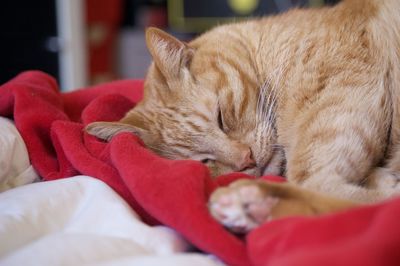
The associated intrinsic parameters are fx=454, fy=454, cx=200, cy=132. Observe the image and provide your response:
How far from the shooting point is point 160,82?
1463 millimetres

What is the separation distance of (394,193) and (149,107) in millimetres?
767

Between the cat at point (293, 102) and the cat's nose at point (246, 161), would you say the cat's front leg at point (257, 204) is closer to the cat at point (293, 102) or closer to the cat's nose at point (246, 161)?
the cat at point (293, 102)

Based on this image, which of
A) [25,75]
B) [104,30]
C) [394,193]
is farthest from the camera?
[104,30]

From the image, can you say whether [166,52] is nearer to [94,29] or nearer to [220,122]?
[220,122]

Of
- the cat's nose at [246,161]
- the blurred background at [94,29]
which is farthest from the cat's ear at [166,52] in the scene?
the blurred background at [94,29]

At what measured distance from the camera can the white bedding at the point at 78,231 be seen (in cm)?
81

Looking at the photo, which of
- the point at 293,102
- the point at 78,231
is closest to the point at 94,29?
the point at 293,102

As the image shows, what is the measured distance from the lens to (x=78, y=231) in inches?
36.8

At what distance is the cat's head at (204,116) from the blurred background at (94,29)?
7.21 ft

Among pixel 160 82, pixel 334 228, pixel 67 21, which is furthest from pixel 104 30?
pixel 334 228

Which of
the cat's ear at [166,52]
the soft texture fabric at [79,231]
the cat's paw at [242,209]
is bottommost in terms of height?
the soft texture fabric at [79,231]

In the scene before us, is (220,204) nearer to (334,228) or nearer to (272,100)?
(334,228)

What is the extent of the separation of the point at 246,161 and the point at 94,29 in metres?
3.47

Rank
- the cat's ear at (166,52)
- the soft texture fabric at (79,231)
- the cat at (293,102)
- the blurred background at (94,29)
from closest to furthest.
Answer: the soft texture fabric at (79,231)
the cat at (293,102)
the cat's ear at (166,52)
the blurred background at (94,29)
